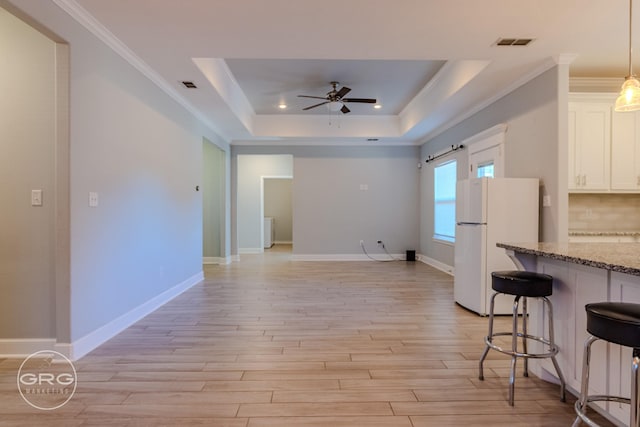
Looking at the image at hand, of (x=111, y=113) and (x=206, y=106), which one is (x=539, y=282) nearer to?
(x=111, y=113)

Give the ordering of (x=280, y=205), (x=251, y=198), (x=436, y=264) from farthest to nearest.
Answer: (x=280, y=205) → (x=251, y=198) → (x=436, y=264)

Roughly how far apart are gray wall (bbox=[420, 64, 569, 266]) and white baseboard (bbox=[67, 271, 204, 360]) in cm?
424

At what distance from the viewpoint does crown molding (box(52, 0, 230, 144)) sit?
7.93 feet

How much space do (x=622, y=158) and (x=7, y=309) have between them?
5954mm

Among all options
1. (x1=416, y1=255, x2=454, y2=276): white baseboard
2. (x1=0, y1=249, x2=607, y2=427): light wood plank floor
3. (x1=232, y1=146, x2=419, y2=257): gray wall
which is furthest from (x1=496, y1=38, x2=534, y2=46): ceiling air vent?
(x1=232, y1=146, x2=419, y2=257): gray wall

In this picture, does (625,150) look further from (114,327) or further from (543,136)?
(114,327)

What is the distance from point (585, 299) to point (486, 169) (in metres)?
3.18

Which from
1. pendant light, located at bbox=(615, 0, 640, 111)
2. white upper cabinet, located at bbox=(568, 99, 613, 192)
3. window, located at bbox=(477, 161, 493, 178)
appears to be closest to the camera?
pendant light, located at bbox=(615, 0, 640, 111)

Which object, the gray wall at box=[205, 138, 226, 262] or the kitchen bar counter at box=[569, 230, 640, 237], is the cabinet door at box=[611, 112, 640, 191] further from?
the gray wall at box=[205, 138, 226, 262]

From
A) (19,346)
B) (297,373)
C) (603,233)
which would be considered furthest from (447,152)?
(19,346)

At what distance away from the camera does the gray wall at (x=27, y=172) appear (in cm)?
251

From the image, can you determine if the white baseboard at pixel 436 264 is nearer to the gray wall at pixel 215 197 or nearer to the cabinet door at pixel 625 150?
the cabinet door at pixel 625 150

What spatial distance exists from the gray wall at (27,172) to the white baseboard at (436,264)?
5.52 metres

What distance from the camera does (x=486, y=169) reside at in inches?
187
